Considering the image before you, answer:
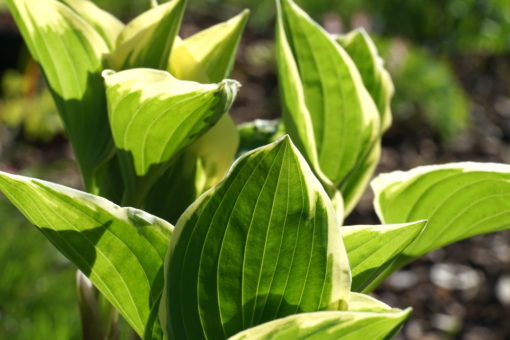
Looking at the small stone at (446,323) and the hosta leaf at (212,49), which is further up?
the hosta leaf at (212,49)

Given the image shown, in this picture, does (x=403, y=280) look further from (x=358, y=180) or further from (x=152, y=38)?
(x=152, y=38)

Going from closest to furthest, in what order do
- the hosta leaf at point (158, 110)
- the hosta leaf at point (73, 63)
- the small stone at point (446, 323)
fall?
the hosta leaf at point (158, 110) → the hosta leaf at point (73, 63) → the small stone at point (446, 323)

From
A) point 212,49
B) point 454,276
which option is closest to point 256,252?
point 212,49

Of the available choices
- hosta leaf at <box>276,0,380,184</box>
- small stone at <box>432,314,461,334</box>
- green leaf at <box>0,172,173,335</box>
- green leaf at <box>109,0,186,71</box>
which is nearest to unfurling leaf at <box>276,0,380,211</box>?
hosta leaf at <box>276,0,380,184</box>

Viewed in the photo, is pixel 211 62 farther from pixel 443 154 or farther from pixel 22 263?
pixel 443 154

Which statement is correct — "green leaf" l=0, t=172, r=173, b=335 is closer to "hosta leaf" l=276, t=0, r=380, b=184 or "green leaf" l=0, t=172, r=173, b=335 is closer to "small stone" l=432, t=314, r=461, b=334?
"hosta leaf" l=276, t=0, r=380, b=184

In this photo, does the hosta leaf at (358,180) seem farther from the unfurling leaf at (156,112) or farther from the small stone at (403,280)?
the small stone at (403,280)

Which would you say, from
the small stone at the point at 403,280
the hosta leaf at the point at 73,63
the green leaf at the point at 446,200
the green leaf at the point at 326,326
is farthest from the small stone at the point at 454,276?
the green leaf at the point at 326,326
